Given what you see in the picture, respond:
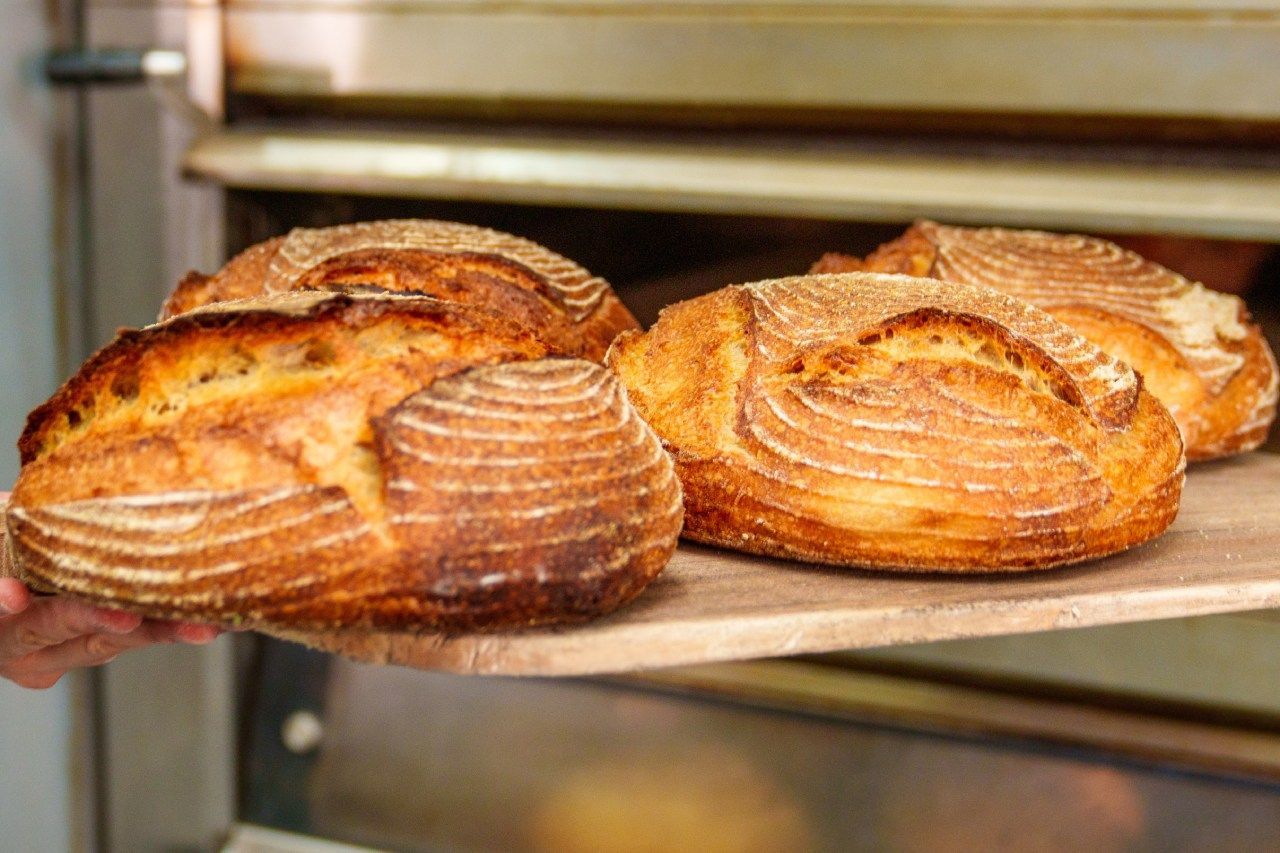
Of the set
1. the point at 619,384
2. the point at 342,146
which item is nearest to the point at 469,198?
the point at 342,146

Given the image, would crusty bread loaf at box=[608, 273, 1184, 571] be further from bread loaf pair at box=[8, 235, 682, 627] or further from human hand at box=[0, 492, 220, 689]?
human hand at box=[0, 492, 220, 689]

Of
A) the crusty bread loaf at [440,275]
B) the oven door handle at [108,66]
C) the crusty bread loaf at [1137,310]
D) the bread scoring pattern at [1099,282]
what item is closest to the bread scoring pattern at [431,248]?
the crusty bread loaf at [440,275]

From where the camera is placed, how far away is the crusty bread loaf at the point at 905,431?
1054 mm

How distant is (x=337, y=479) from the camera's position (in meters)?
0.83

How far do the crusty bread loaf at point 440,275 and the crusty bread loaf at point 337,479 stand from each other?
13.4 inches

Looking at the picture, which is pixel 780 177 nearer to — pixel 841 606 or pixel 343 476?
pixel 841 606

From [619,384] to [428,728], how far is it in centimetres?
115

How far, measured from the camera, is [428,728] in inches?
76.5

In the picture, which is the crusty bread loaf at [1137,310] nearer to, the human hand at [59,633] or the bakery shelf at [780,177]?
the bakery shelf at [780,177]

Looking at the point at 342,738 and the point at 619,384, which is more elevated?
the point at 619,384

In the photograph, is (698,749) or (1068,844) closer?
(1068,844)

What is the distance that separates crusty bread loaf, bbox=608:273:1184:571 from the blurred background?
64 cm

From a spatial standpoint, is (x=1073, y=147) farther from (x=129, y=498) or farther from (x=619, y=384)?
(x=129, y=498)

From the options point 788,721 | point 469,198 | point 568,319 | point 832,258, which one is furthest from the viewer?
point 469,198
